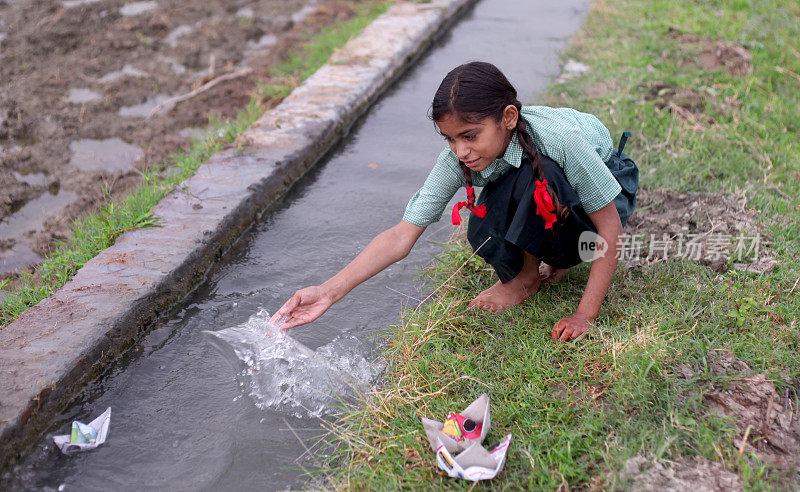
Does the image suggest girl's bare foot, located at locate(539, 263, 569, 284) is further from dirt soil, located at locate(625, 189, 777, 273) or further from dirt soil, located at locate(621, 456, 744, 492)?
dirt soil, located at locate(621, 456, 744, 492)

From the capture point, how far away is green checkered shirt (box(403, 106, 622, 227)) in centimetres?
236

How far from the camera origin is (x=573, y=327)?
2.54 m

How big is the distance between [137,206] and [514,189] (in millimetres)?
2063

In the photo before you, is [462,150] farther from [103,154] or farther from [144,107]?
[144,107]

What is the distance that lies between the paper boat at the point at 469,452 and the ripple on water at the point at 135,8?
240 inches

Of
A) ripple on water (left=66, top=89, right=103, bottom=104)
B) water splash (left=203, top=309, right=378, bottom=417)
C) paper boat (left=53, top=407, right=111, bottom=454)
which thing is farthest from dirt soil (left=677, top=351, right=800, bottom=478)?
ripple on water (left=66, top=89, right=103, bottom=104)

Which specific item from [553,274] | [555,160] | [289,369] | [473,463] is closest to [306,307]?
[289,369]

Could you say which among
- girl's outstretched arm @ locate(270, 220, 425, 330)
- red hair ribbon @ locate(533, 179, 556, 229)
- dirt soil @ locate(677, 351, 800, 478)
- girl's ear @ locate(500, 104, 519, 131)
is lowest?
dirt soil @ locate(677, 351, 800, 478)

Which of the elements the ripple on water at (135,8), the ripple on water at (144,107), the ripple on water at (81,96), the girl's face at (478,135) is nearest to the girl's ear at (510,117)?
the girl's face at (478,135)

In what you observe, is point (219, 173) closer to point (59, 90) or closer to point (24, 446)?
point (24, 446)

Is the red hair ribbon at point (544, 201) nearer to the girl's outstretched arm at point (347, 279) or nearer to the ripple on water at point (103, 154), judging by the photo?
the girl's outstretched arm at point (347, 279)

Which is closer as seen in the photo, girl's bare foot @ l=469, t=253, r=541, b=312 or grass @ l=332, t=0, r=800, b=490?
grass @ l=332, t=0, r=800, b=490

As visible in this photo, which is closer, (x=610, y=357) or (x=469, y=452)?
(x=469, y=452)

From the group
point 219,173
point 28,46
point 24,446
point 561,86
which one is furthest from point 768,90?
point 28,46
